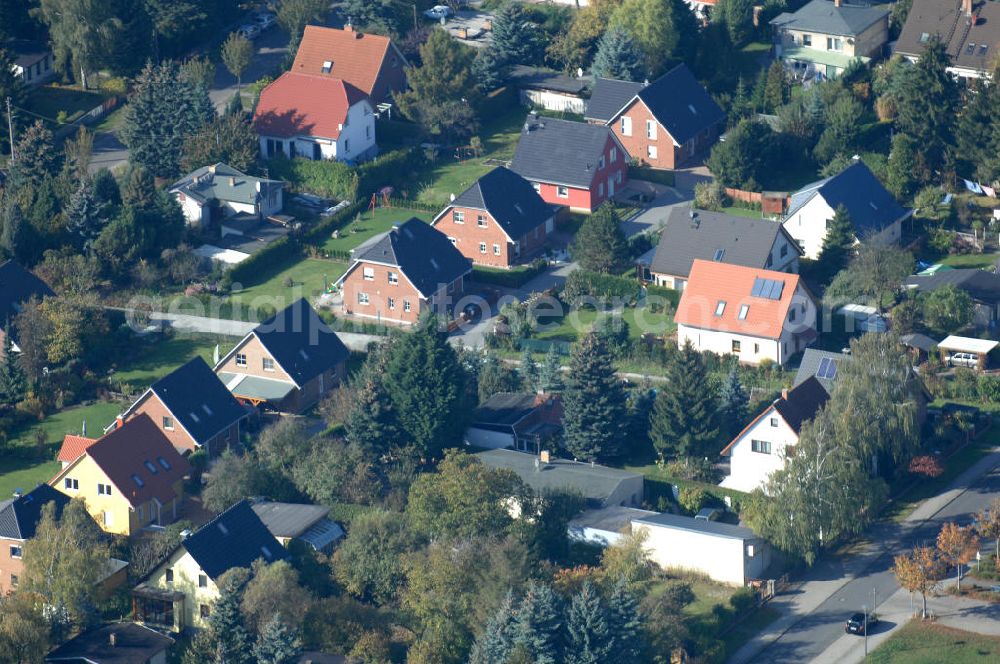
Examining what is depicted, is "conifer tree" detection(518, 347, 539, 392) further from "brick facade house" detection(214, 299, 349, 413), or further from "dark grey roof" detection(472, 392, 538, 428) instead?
"brick facade house" detection(214, 299, 349, 413)

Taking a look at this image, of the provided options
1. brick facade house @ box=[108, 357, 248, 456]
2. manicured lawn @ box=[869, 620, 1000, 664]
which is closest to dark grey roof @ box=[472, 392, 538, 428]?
brick facade house @ box=[108, 357, 248, 456]

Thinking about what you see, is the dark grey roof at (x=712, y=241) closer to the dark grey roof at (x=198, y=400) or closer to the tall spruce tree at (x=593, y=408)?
the tall spruce tree at (x=593, y=408)

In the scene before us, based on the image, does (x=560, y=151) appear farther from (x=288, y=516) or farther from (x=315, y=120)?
(x=288, y=516)

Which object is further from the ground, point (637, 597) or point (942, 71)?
point (942, 71)

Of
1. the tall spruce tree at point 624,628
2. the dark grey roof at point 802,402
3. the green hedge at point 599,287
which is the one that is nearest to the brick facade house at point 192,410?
the green hedge at point 599,287

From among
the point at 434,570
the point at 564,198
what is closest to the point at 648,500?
the point at 434,570

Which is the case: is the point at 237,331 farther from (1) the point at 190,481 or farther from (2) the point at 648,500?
(2) the point at 648,500
